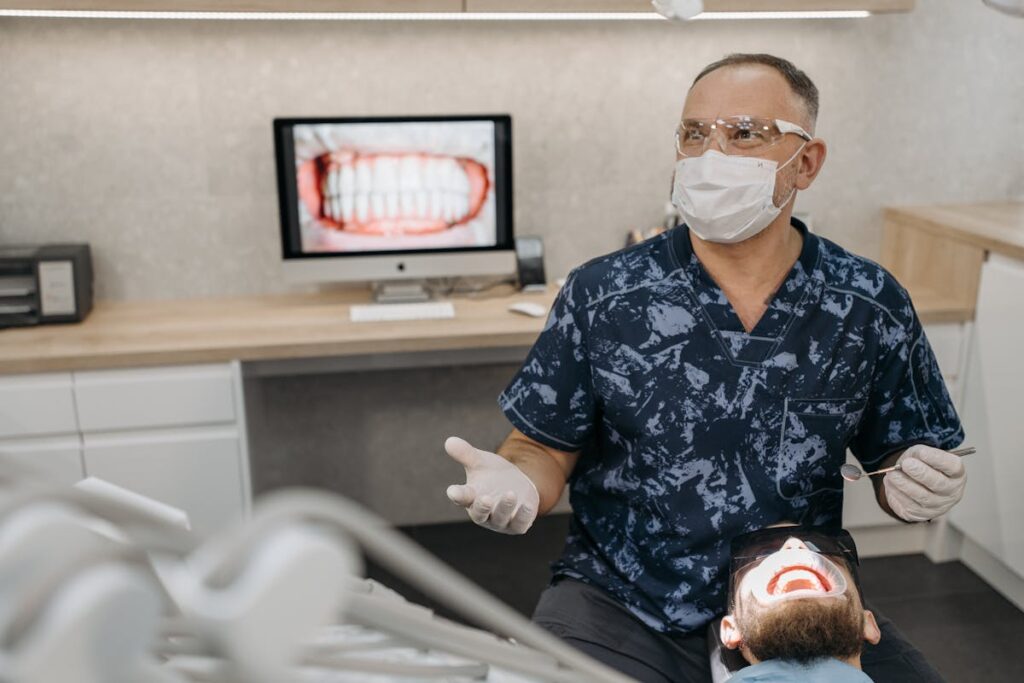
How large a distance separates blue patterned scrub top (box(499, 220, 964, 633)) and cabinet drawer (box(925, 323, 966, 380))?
3.74 ft

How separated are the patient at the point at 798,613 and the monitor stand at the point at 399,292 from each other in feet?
5.13

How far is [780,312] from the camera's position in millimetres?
1637

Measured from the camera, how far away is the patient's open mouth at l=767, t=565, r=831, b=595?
1.34 meters

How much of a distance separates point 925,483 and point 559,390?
593 millimetres

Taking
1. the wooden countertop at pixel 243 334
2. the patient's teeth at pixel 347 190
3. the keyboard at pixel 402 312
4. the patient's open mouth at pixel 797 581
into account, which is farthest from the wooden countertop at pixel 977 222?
the patient's teeth at pixel 347 190

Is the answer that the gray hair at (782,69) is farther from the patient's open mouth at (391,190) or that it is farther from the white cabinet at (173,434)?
the white cabinet at (173,434)

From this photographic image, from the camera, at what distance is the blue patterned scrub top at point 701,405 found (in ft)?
5.26

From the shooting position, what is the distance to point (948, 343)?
2762mm

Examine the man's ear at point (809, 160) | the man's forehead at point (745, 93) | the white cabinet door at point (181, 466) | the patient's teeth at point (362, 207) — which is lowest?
the white cabinet door at point (181, 466)

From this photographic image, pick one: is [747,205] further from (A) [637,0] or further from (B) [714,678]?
(A) [637,0]

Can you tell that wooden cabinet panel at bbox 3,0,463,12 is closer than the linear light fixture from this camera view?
Yes

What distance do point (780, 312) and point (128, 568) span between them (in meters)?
1.38

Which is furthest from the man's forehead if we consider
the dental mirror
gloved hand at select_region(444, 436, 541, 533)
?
gloved hand at select_region(444, 436, 541, 533)

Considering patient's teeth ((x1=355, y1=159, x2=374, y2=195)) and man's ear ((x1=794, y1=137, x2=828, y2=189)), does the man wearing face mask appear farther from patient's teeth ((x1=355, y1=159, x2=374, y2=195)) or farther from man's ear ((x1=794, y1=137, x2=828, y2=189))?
patient's teeth ((x1=355, y1=159, x2=374, y2=195))
